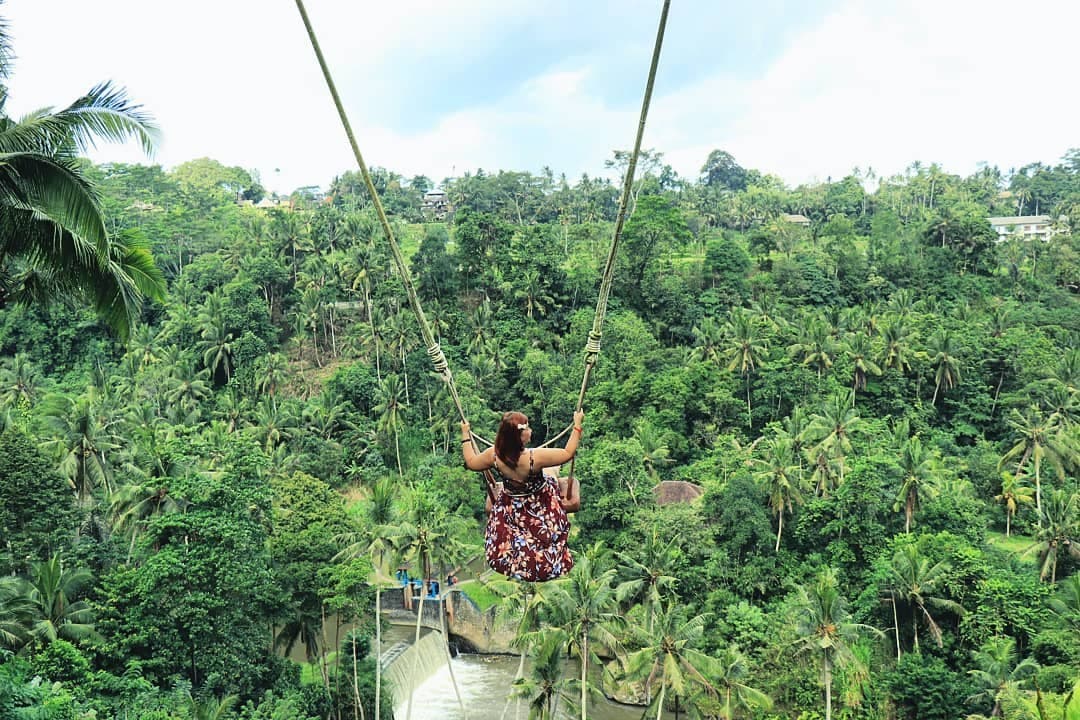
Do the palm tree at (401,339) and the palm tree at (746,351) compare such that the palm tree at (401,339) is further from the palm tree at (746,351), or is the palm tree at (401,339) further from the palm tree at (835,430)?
the palm tree at (835,430)

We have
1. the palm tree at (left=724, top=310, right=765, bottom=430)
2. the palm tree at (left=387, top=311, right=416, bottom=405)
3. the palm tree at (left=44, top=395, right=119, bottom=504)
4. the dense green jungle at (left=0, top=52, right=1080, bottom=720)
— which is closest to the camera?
the dense green jungle at (left=0, top=52, right=1080, bottom=720)

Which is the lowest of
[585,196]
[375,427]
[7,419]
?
[375,427]

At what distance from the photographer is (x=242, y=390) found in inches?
1228

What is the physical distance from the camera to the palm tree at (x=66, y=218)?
21.0 feet

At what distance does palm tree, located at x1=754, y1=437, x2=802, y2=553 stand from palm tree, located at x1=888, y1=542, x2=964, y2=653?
3.07 m

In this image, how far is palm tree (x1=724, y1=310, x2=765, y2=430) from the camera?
27.3 m

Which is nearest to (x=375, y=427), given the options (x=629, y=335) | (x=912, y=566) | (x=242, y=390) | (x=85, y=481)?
(x=242, y=390)

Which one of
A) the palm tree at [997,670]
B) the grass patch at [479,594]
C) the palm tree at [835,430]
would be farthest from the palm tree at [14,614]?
the palm tree at [835,430]

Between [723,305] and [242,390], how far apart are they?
1910 cm

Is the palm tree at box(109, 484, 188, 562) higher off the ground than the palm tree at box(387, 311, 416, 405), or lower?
lower

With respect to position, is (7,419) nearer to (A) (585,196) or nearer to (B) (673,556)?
(B) (673,556)

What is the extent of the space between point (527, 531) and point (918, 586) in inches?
618

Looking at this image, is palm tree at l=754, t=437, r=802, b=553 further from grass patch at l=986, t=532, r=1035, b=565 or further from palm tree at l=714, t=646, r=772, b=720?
palm tree at l=714, t=646, r=772, b=720

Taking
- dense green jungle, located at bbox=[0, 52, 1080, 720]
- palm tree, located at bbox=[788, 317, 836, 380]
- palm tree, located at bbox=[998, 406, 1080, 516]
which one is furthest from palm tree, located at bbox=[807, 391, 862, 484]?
palm tree, located at bbox=[788, 317, 836, 380]
